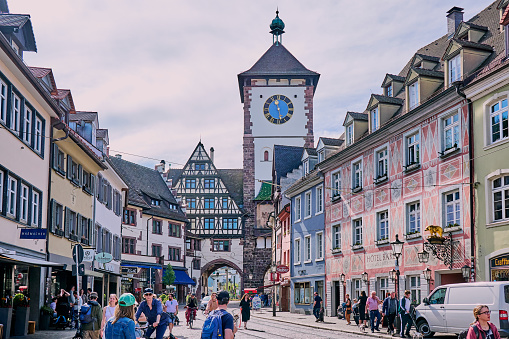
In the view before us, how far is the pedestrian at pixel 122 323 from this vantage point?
26.3ft

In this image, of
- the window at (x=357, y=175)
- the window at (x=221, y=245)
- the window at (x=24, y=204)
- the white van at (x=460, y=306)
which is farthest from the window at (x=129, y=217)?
the white van at (x=460, y=306)

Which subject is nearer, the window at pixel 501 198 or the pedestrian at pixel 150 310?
the pedestrian at pixel 150 310

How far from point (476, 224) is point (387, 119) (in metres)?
9.37

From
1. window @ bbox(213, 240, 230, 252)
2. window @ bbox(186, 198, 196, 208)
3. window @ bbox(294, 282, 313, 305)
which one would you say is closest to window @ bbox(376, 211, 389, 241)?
window @ bbox(294, 282, 313, 305)

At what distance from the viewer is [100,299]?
130ft

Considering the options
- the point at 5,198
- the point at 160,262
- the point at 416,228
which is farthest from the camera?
the point at 160,262

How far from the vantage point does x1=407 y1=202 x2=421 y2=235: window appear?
28731 millimetres

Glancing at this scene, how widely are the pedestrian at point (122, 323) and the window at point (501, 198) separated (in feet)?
56.9

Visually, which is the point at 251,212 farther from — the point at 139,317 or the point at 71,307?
the point at 139,317

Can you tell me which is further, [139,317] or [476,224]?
[476,224]

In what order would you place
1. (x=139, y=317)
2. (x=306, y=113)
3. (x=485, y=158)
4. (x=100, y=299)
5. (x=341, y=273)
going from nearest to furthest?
(x=139, y=317) → (x=485, y=158) → (x=341, y=273) → (x=100, y=299) → (x=306, y=113)

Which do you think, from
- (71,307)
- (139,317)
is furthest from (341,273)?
(139,317)

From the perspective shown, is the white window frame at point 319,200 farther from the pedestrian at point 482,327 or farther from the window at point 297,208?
the pedestrian at point 482,327

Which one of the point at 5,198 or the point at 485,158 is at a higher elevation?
the point at 485,158
